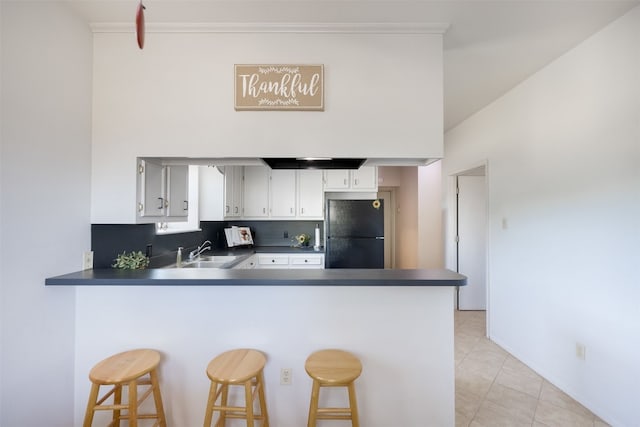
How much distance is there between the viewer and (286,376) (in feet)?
5.05

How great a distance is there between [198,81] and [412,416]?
2454 mm

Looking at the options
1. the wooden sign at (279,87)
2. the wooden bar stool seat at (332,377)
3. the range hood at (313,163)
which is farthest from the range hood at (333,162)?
the wooden bar stool seat at (332,377)

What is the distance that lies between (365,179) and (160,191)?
8.43 feet

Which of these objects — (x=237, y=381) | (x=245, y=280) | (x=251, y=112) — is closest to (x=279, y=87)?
(x=251, y=112)

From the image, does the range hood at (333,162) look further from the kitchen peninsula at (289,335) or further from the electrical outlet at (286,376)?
the electrical outlet at (286,376)

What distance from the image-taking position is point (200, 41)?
164 centimetres

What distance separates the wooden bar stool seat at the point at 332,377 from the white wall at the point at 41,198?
4.63 feet

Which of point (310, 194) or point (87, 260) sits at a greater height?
point (310, 194)

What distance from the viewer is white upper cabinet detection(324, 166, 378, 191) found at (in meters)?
3.67

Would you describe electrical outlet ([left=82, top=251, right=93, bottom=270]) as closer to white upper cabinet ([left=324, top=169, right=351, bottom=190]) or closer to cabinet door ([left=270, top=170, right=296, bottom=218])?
cabinet door ([left=270, top=170, right=296, bottom=218])

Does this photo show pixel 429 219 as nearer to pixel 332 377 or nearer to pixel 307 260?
pixel 307 260

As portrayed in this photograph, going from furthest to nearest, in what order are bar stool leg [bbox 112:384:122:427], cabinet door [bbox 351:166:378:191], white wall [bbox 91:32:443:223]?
cabinet door [bbox 351:166:378:191] < white wall [bbox 91:32:443:223] < bar stool leg [bbox 112:384:122:427]

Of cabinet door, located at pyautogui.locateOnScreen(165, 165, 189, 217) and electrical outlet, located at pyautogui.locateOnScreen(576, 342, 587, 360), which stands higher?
cabinet door, located at pyautogui.locateOnScreen(165, 165, 189, 217)

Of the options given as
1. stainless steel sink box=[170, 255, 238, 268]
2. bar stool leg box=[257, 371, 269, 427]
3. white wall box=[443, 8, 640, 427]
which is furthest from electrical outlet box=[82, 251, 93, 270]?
white wall box=[443, 8, 640, 427]
